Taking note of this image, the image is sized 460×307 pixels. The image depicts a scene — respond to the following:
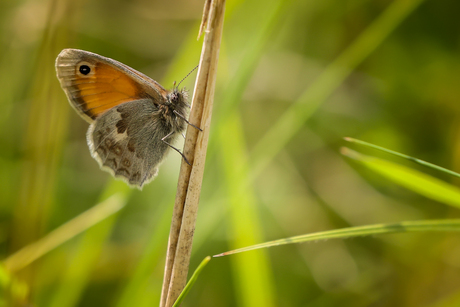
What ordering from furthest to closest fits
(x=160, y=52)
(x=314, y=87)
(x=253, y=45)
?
(x=160, y=52), (x=314, y=87), (x=253, y=45)

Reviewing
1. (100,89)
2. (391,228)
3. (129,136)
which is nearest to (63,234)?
(129,136)

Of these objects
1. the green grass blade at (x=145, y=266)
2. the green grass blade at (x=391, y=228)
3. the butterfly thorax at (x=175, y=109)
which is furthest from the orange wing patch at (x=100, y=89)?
the green grass blade at (x=391, y=228)

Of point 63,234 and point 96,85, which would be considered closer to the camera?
point 63,234

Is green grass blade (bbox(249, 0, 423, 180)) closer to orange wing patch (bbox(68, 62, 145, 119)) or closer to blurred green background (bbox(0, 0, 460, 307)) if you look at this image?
blurred green background (bbox(0, 0, 460, 307))

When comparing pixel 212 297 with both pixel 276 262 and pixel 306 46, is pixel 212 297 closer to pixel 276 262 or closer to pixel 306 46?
pixel 276 262

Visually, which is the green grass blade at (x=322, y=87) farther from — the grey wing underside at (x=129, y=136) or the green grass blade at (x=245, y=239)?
the grey wing underside at (x=129, y=136)

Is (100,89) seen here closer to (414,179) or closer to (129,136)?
(129,136)

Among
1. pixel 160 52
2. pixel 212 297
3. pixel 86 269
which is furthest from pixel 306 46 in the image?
pixel 86 269
